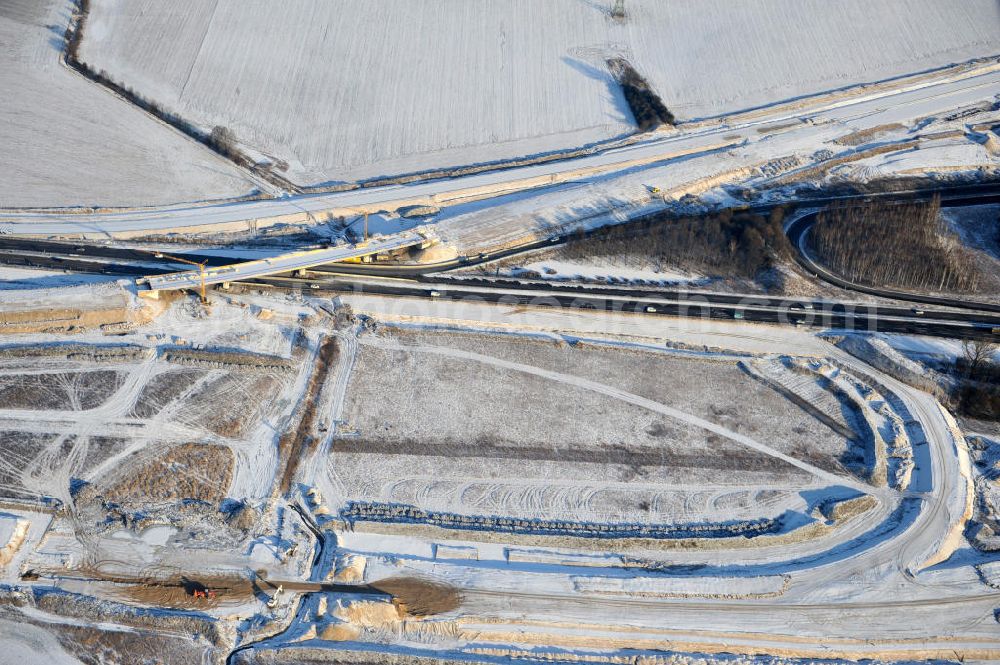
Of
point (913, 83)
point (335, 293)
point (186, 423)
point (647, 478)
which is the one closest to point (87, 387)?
point (186, 423)

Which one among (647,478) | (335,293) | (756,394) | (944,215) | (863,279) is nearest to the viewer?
(647,478)

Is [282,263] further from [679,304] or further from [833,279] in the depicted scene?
[833,279]

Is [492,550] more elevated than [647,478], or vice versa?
[647,478]

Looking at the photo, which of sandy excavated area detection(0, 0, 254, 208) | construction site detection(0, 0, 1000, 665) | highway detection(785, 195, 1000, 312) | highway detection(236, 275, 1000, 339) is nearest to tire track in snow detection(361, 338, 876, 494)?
construction site detection(0, 0, 1000, 665)

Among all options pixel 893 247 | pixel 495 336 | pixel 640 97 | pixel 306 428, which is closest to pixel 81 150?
pixel 306 428

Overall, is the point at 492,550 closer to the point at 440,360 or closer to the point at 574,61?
the point at 440,360

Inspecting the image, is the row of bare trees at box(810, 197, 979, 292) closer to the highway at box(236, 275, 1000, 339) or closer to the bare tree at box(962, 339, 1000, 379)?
the highway at box(236, 275, 1000, 339)
